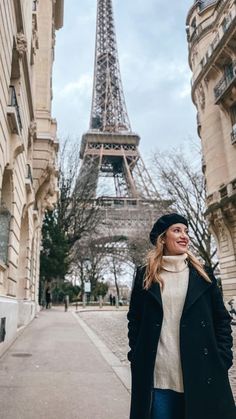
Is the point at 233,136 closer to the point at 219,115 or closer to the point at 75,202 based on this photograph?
the point at 219,115

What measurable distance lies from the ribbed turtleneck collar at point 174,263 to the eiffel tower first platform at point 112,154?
21.0 m

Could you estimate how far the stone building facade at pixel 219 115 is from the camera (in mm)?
18578

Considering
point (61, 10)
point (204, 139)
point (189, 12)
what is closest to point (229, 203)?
point (204, 139)

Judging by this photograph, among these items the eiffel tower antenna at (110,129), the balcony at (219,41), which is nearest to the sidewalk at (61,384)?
the balcony at (219,41)

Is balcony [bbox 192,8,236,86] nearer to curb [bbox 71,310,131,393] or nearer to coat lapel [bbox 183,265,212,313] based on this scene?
curb [bbox 71,310,131,393]

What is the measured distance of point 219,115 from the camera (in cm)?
2111

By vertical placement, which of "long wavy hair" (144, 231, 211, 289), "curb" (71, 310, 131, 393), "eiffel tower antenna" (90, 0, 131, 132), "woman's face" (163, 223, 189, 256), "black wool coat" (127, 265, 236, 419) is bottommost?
"curb" (71, 310, 131, 393)

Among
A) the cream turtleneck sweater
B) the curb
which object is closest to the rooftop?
the curb

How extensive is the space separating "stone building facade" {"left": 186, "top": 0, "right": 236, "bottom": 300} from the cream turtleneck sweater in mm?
15823

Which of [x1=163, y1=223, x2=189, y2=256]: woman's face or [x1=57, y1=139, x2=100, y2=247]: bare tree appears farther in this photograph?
[x1=57, y1=139, x2=100, y2=247]: bare tree

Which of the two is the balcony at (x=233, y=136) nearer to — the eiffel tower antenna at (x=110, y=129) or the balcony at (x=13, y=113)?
the balcony at (x=13, y=113)

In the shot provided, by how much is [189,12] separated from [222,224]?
1608 cm

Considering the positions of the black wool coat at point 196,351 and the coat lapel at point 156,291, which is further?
the coat lapel at point 156,291

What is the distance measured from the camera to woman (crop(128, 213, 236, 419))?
2133 mm
